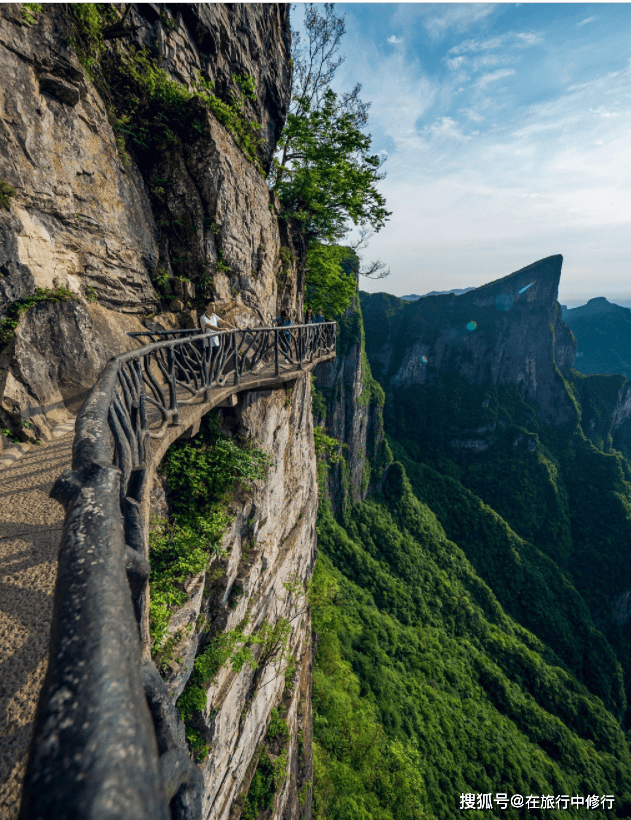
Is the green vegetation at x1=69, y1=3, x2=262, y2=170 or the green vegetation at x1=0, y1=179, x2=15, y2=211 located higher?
the green vegetation at x1=69, y1=3, x2=262, y2=170

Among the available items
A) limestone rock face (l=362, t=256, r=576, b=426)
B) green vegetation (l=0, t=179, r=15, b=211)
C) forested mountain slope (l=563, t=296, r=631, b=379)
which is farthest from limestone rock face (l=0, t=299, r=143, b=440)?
forested mountain slope (l=563, t=296, r=631, b=379)

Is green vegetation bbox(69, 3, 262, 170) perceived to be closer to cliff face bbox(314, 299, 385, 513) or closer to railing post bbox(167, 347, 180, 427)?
railing post bbox(167, 347, 180, 427)

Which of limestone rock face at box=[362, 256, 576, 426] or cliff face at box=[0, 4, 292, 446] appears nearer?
cliff face at box=[0, 4, 292, 446]

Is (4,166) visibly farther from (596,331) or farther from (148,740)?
(596,331)

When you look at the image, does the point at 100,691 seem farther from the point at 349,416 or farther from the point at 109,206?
→ the point at 349,416

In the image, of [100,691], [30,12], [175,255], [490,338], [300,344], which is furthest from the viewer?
[490,338]

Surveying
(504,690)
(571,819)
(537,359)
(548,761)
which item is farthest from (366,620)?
(537,359)

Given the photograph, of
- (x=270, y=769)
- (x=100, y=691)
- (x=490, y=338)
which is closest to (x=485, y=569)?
(x=270, y=769)
